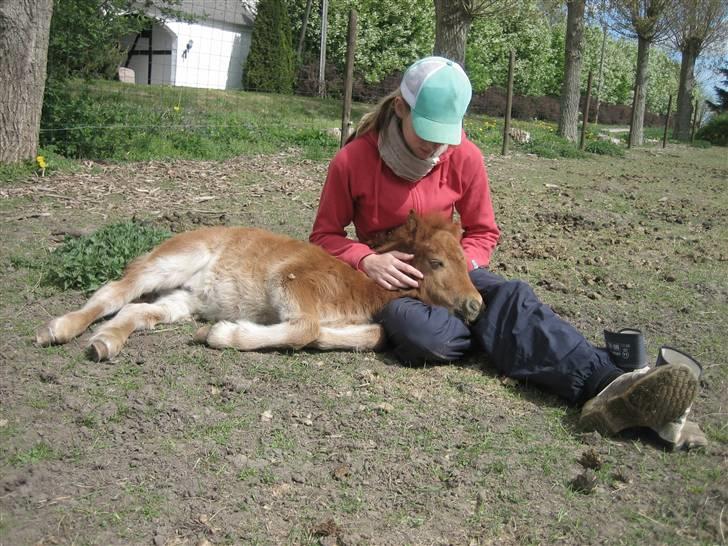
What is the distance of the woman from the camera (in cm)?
312

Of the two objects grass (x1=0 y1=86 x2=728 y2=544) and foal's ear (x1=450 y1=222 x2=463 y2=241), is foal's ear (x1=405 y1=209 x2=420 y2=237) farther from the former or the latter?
grass (x1=0 y1=86 x2=728 y2=544)

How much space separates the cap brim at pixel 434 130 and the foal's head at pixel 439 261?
548mm

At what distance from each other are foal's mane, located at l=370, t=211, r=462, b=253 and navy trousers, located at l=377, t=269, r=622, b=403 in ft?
1.07

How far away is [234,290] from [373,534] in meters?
2.37

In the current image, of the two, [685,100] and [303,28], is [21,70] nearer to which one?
[303,28]

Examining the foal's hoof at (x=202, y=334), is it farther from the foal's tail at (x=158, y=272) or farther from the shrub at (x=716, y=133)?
the shrub at (x=716, y=133)

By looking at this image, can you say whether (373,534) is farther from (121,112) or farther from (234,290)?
(121,112)

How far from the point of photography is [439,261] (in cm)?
411

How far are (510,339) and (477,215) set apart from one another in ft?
3.81

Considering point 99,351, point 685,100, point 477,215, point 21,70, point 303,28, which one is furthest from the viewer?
point 685,100

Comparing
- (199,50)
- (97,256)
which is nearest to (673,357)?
(97,256)

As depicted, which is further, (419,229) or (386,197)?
(386,197)

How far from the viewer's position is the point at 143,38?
29.2m

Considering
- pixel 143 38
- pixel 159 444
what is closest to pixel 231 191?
pixel 159 444
